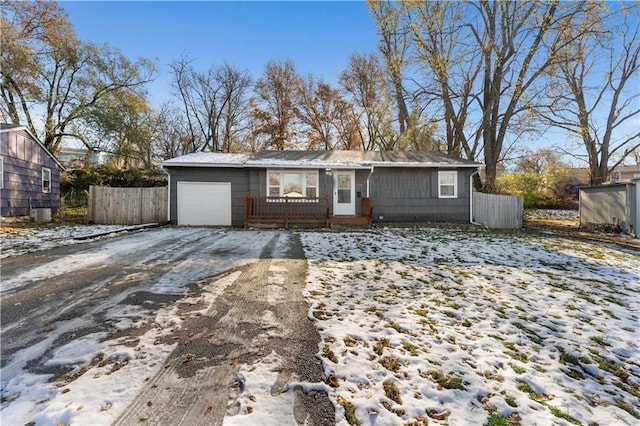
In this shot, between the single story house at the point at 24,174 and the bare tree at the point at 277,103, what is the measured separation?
15.4 meters

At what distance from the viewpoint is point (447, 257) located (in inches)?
250

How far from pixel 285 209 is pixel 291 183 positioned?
4.60ft

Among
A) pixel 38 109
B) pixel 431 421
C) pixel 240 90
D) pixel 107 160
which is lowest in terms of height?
pixel 431 421

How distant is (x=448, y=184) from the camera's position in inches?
516

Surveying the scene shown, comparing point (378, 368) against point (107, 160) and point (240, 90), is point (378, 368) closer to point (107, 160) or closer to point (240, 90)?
point (107, 160)

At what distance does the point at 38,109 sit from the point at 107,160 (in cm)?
480

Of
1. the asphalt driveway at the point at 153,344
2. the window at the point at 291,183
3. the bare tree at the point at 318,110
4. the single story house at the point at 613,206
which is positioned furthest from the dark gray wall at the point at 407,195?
the bare tree at the point at 318,110

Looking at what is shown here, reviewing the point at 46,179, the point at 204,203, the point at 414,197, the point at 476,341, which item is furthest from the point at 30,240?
the point at 414,197

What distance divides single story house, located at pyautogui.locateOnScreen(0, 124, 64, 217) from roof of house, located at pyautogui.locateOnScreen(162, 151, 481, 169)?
6.19m

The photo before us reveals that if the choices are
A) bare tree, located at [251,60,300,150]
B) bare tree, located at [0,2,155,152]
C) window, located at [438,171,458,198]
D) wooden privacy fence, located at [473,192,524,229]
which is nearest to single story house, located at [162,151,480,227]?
window, located at [438,171,458,198]

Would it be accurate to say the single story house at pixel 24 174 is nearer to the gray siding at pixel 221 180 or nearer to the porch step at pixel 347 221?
the gray siding at pixel 221 180

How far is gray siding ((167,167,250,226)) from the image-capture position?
11.8m

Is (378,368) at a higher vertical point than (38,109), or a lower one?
lower

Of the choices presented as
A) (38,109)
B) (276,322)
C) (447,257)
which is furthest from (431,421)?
(38,109)
